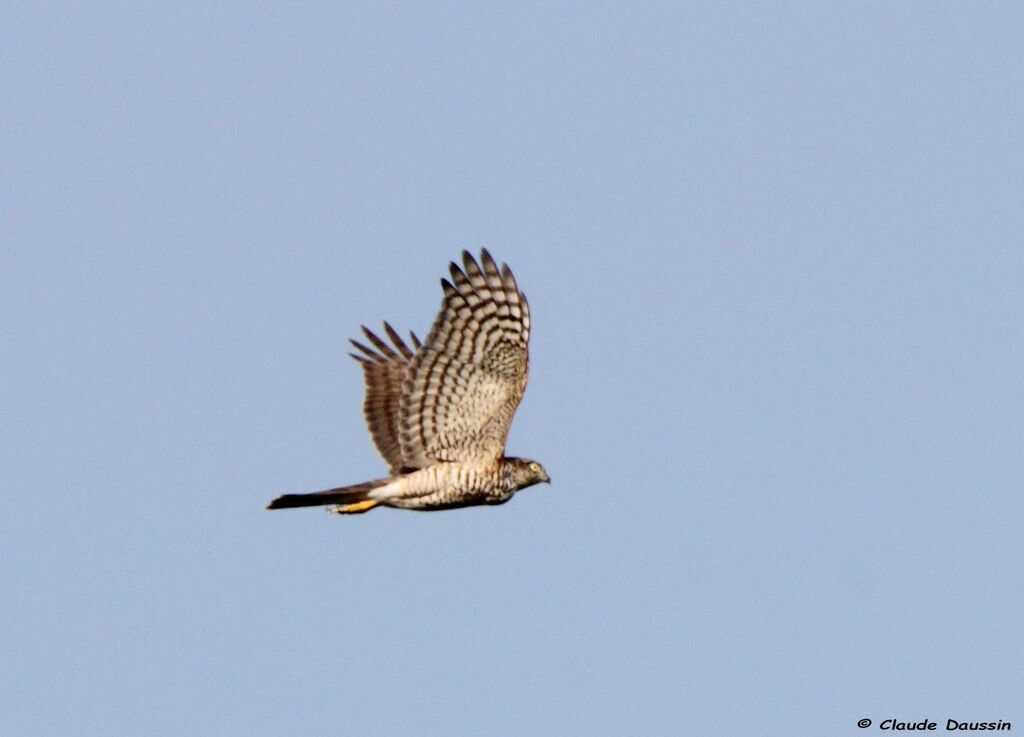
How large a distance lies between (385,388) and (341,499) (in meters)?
1.90

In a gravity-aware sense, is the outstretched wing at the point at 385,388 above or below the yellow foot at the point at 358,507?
above

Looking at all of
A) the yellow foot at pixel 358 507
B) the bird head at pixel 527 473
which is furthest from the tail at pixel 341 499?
the bird head at pixel 527 473

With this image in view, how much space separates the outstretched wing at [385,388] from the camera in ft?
46.0

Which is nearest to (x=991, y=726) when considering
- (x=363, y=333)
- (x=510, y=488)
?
(x=510, y=488)

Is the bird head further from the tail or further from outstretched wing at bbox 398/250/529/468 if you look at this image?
the tail

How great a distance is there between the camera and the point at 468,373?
497 inches

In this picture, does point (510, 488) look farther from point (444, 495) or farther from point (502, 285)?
point (502, 285)

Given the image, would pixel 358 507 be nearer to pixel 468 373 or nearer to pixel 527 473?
pixel 527 473

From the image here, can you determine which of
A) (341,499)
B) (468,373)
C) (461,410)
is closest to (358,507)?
(341,499)

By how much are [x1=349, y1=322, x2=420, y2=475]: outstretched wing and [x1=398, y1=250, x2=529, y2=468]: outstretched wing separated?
18.8 inches

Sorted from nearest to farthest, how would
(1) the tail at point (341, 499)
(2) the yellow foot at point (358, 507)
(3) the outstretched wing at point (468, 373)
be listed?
(3) the outstretched wing at point (468, 373) → (1) the tail at point (341, 499) → (2) the yellow foot at point (358, 507)

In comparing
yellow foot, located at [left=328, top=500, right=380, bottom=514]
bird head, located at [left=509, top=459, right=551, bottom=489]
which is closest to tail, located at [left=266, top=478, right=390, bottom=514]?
yellow foot, located at [left=328, top=500, right=380, bottom=514]

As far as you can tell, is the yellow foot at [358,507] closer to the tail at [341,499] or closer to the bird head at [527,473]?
the tail at [341,499]

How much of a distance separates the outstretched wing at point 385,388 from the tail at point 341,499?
0.39 m
